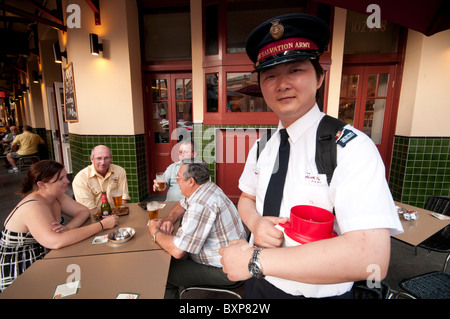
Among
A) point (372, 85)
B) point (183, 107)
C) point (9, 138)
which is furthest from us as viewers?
point (9, 138)

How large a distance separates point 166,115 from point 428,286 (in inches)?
172

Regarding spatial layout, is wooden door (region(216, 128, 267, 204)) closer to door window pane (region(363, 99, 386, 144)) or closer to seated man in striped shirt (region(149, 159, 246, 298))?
door window pane (region(363, 99, 386, 144))

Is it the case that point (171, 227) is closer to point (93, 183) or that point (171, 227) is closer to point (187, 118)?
point (93, 183)

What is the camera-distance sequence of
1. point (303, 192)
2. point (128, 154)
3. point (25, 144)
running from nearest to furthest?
1. point (303, 192)
2. point (128, 154)
3. point (25, 144)

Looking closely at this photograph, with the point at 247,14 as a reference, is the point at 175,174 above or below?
below

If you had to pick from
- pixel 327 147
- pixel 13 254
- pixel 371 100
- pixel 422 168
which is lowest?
pixel 13 254

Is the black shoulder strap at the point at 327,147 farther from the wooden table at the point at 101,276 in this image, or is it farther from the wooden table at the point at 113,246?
the wooden table at the point at 113,246

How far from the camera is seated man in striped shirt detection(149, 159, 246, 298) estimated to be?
4.96 ft

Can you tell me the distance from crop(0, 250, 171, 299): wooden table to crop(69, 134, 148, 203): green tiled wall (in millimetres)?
2882

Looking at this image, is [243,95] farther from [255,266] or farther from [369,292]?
[255,266]

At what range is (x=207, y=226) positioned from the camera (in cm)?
153

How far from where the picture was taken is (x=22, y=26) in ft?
23.6

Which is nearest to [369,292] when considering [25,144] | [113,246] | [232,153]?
[113,246]

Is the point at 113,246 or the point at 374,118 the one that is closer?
the point at 113,246
